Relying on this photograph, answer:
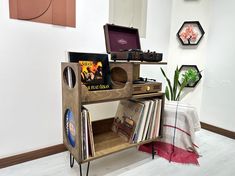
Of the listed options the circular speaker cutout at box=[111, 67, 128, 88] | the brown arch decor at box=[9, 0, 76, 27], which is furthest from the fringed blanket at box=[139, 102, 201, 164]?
the brown arch decor at box=[9, 0, 76, 27]

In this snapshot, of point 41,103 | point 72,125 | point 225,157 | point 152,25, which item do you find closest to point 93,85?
point 72,125

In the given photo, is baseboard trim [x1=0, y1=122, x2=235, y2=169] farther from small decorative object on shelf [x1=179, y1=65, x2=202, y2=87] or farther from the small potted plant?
small decorative object on shelf [x1=179, y1=65, x2=202, y2=87]

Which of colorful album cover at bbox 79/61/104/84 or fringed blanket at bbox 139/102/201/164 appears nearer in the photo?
colorful album cover at bbox 79/61/104/84

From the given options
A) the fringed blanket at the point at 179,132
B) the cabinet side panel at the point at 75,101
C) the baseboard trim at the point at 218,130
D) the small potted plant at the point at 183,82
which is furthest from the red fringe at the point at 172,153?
the cabinet side panel at the point at 75,101

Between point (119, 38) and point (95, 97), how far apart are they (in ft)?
2.20

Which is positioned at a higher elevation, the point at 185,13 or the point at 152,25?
the point at 185,13

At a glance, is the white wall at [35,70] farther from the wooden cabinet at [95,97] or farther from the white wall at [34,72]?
the wooden cabinet at [95,97]

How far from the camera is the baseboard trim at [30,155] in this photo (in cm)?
148

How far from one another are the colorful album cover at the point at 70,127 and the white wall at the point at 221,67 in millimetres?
1861

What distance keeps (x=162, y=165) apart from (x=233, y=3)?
196 cm

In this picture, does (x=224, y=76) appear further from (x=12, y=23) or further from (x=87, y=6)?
(x=12, y=23)

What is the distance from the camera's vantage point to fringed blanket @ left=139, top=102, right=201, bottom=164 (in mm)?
1697

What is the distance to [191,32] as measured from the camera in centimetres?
229

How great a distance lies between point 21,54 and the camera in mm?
1439
